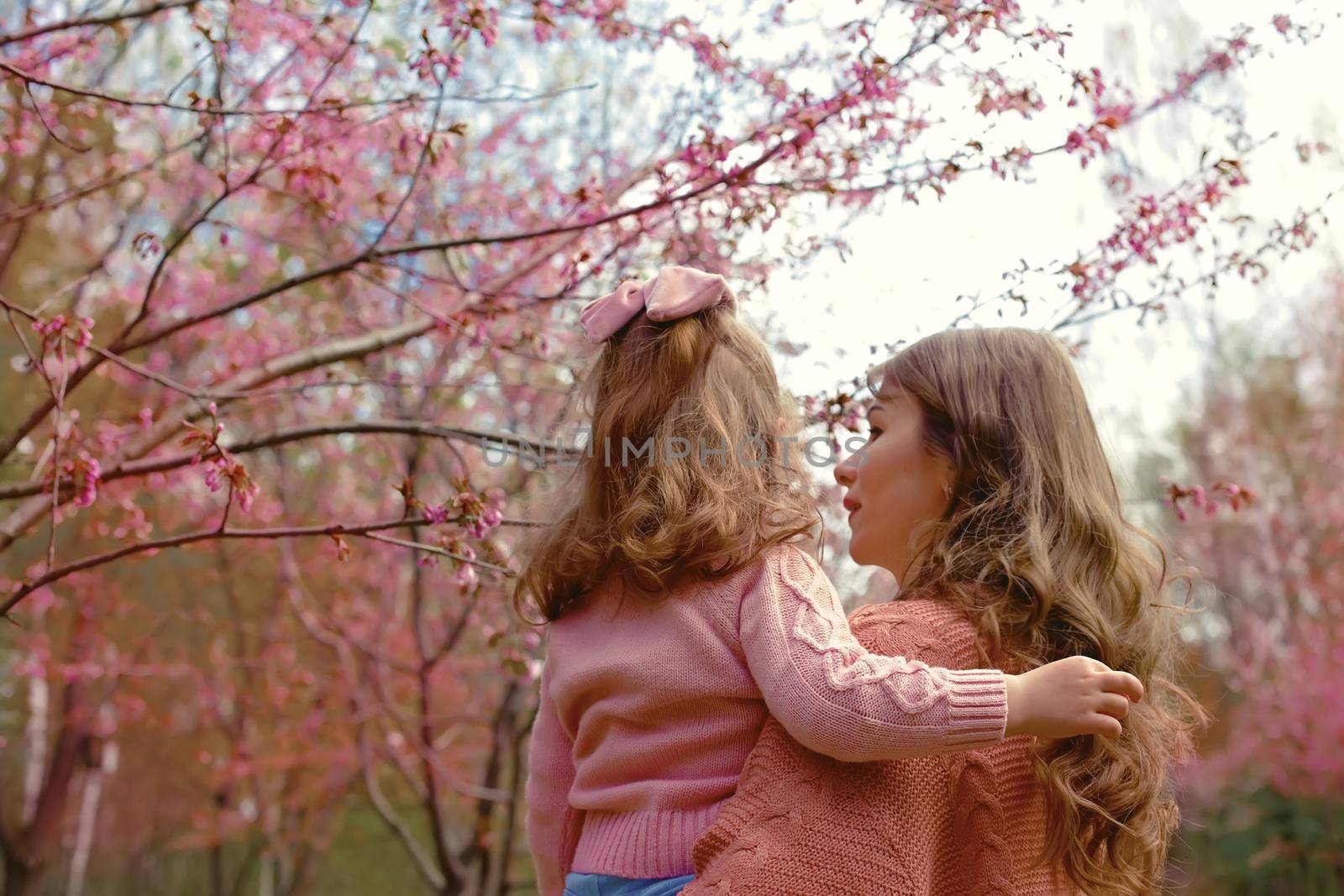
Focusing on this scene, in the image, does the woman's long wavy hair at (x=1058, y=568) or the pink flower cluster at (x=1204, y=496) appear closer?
the woman's long wavy hair at (x=1058, y=568)

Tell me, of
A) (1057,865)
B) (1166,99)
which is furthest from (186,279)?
(1057,865)

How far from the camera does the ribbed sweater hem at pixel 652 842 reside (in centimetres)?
162

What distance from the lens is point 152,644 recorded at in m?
8.30

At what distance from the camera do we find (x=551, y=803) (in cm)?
194

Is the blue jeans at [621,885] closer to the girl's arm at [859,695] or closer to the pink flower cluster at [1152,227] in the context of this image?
the girl's arm at [859,695]

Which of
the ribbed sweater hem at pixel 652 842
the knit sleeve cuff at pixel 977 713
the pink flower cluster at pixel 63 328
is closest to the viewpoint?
the knit sleeve cuff at pixel 977 713

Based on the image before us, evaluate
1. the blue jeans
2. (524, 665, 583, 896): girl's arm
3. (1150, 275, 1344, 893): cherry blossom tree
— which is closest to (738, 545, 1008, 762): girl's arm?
the blue jeans

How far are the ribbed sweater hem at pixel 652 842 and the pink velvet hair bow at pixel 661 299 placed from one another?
29.8 inches

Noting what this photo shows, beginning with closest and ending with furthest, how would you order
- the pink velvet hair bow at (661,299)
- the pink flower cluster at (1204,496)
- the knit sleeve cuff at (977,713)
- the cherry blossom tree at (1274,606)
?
the knit sleeve cuff at (977,713) → the pink velvet hair bow at (661,299) → the pink flower cluster at (1204,496) → the cherry blossom tree at (1274,606)

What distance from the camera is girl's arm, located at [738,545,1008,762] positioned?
1459mm

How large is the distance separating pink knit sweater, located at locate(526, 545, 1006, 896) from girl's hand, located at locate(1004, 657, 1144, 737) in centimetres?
4

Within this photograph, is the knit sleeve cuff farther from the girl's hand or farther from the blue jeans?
the blue jeans

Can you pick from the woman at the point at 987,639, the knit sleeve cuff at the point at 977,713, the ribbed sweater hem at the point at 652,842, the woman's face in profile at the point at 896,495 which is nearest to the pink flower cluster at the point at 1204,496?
the woman at the point at 987,639

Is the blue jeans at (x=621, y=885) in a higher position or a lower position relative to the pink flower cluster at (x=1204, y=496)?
lower
